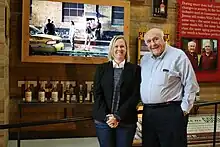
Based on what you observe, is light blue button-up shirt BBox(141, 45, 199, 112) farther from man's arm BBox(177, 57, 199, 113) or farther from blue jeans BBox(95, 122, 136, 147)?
blue jeans BBox(95, 122, 136, 147)

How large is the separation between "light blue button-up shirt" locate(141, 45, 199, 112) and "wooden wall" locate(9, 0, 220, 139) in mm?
2415

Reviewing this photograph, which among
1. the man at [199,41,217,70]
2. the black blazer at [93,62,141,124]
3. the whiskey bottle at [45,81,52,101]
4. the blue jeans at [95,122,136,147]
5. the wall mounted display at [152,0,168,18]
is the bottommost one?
the blue jeans at [95,122,136,147]

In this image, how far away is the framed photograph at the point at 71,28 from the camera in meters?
4.65

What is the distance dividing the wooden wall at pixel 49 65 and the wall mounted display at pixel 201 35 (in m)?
0.17

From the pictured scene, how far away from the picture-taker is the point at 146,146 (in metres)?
2.81

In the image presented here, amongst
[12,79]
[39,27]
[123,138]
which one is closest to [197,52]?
A: [39,27]

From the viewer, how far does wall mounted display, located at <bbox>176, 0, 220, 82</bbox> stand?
18.2 ft

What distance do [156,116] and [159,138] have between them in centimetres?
19

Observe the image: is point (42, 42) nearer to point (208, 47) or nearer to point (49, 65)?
point (49, 65)

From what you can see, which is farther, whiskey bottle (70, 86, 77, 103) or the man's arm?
whiskey bottle (70, 86, 77, 103)

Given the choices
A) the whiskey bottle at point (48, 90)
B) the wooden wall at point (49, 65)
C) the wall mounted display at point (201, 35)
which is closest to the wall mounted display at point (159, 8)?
the wooden wall at point (49, 65)

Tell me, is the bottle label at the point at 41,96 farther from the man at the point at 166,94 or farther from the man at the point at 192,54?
the man at the point at 192,54

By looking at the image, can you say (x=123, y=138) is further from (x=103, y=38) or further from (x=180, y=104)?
(x=103, y=38)

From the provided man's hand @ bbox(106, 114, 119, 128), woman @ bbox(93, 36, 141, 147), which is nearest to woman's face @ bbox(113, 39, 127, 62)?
woman @ bbox(93, 36, 141, 147)
